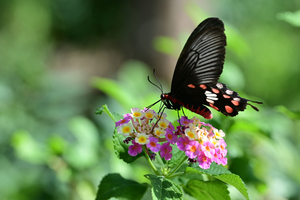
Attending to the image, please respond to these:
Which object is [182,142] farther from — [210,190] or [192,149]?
[210,190]

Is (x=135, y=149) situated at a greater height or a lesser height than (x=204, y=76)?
lesser

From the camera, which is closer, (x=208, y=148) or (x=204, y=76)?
(x=208, y=148)

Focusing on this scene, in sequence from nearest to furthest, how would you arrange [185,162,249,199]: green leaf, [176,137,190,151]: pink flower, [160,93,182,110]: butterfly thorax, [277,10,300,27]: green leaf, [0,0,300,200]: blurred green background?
[185,162,249,199]: green leaf → [176,137,190,151]: pink flower → [277,10,300,27]: green leaf → [160,93,182,110]: butterfly thorax → [0,0,300,200]: blurred green background

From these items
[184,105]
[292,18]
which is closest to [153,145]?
[184,105]

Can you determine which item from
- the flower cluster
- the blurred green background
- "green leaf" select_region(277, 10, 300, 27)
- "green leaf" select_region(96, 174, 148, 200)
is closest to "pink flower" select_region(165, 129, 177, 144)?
the flower cluster

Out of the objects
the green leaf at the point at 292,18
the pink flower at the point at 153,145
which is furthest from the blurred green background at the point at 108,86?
the pink flower at the point at 153,145

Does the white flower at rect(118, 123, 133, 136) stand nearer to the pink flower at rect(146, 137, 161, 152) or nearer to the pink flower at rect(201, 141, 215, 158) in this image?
the pink flower at rect(146, 137, 161, 152)

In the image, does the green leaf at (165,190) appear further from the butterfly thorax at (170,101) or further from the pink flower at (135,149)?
the butterfly thorax at (170,101)
